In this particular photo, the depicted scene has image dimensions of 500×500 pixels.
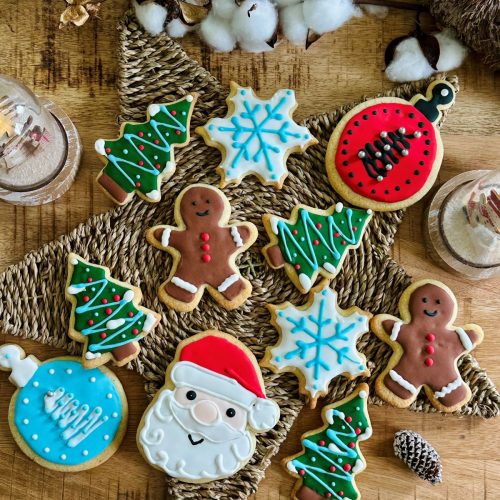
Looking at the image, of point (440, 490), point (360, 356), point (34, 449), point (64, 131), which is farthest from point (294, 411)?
point (64, 131)

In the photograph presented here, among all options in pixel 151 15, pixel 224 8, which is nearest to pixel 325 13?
pixel 224 8

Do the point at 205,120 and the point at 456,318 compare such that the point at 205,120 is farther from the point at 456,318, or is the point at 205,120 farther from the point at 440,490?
the point at 440,490

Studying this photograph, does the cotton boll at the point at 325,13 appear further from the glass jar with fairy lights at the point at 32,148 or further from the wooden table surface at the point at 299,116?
the glass jar with fairy lights at the point at 32,148

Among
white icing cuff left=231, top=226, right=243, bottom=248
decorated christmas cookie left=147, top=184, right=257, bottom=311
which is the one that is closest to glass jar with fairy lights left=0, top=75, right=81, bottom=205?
decorated christmas cookie left=147, top=184, right=257, bottom=311

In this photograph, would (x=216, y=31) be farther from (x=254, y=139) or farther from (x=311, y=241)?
(x=311, y=241)

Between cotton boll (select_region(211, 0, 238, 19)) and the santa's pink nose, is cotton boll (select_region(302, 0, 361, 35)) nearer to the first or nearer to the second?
cotton boll (select_region(211, 0, 238, 19))

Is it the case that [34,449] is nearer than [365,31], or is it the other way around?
[34,449]
